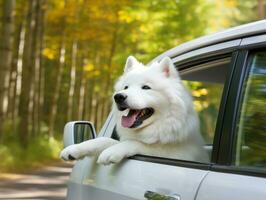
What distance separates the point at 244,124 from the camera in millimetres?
2656

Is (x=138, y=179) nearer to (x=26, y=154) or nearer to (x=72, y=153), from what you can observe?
(x=72, y=153)

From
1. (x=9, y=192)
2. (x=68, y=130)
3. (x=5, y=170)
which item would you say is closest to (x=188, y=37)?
(x=5, y=170)

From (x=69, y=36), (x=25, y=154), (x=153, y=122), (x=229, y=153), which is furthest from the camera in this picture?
(x=69, y=36)

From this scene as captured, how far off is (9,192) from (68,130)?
9220 millimetres

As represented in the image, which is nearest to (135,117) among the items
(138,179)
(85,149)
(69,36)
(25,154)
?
(85,149)

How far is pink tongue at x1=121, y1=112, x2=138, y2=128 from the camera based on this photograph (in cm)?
344

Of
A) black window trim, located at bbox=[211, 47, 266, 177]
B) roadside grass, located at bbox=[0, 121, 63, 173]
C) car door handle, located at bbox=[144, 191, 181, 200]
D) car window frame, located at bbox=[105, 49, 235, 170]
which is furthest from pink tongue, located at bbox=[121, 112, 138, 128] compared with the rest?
roadside grass, located at bbox=[0, 121, 63, 173]

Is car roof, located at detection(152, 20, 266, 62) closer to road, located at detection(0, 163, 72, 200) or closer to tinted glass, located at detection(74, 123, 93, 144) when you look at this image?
tinted glass, located at detection(74, 123, 93, 144)

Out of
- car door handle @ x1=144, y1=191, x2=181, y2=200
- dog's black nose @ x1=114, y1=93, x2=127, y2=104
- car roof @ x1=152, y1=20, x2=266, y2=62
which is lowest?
car door handle @ x1=144, y1=191, x2=181, y2=200

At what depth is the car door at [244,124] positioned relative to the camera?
248cm

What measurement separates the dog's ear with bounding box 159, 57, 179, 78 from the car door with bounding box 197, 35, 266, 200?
855 millimetres

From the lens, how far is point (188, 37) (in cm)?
2211

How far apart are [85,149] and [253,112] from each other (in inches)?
50.2

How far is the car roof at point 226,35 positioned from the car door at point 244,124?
41 millimetres
